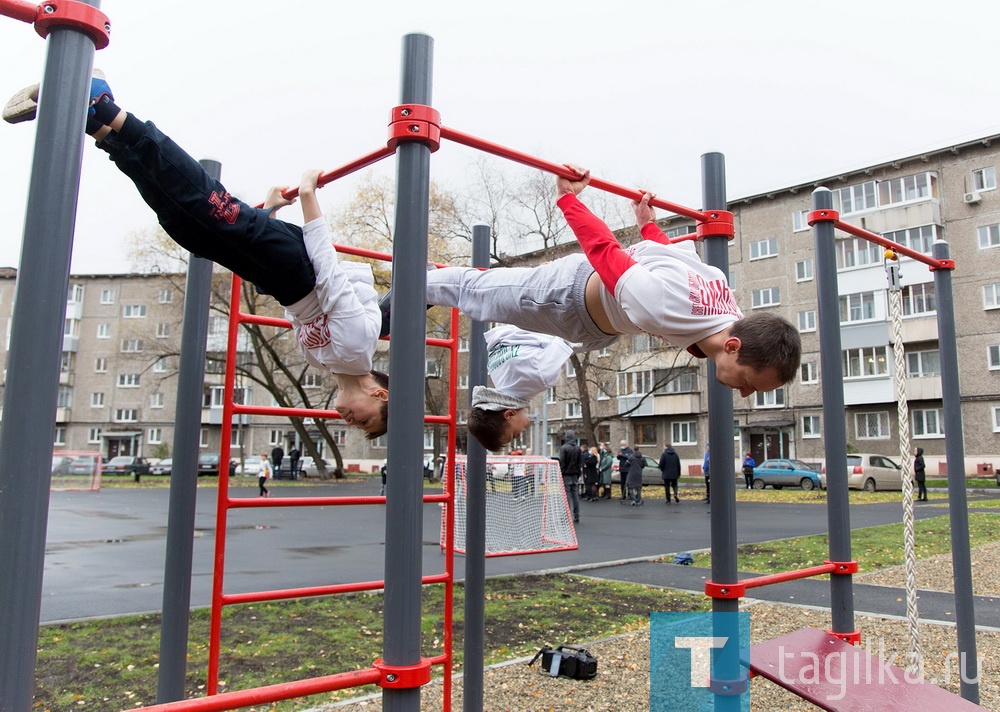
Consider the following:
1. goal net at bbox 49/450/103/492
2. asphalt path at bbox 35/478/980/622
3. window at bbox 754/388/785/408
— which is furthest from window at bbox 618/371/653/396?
goal net at bbox 49/450/103/492

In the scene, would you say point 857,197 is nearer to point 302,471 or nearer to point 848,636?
point 302,471

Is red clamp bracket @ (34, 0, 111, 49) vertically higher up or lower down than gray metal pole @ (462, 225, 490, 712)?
higher up

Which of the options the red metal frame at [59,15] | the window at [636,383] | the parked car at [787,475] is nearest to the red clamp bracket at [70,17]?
the red metal frame at [59,15]

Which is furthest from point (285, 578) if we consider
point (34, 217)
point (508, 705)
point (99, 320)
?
point (99, 320)

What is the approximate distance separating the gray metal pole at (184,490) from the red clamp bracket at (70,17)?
62.3 inches

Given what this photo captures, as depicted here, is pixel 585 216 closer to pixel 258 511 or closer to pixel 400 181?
pixel 400 181

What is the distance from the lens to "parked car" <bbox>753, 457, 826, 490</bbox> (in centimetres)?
2497

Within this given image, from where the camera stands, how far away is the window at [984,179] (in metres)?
28.0

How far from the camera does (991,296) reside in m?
28.1

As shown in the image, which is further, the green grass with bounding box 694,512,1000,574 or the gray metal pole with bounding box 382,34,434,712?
the green grass with bounding box 694,512,1000,574

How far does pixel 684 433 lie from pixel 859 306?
982 centimetres

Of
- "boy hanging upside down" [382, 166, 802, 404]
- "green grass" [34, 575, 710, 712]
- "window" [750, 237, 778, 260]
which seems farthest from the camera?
"window" [750, 237, 778, 260]

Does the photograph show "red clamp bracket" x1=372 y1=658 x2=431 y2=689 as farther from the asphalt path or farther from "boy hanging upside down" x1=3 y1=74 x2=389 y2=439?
the asphalt path

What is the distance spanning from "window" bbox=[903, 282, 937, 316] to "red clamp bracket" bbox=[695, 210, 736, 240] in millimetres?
29330
